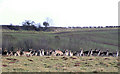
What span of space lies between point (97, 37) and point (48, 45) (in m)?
20.3

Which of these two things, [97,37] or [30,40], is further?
[97,37]

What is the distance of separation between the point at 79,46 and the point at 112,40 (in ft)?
50.6

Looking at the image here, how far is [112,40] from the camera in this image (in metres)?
79.8

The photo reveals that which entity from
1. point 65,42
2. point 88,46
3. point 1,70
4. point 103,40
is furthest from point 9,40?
point 1,70

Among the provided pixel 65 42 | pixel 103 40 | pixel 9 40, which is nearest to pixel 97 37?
pixel 103 40

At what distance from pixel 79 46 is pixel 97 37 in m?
17.3

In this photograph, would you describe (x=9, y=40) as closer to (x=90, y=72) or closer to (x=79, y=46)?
(x=79, y=46)

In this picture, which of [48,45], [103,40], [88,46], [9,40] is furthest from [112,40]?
[9,40]

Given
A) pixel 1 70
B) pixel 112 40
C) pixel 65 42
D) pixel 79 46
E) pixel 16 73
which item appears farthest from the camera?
pixel 112 40

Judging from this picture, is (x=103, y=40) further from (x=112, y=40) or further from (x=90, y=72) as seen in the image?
(x=90, y=72)

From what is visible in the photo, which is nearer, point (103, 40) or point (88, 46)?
point (88, 46)

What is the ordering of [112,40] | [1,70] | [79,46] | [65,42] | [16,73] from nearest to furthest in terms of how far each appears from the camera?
[16,73] < [1,70] < [79,46] < [65,42] < [112,40]

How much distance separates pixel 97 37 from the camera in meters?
83.6

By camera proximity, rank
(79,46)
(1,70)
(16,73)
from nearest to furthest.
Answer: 1. (16,73)
2. (1,70)
3. (79,46)
